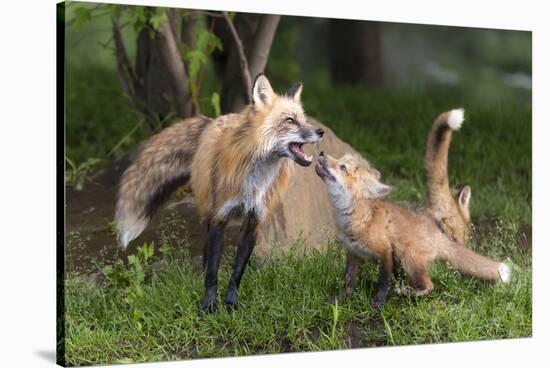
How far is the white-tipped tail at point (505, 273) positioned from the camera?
558 centimetres

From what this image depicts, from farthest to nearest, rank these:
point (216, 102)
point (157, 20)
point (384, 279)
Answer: point (216, 102) → point (157, 20) → point (384, 279)

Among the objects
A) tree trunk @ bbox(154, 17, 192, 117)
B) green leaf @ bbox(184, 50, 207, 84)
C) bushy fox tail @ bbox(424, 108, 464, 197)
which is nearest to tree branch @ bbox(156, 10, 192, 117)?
tree trunk @ bbox(154, 17, 192, 117)

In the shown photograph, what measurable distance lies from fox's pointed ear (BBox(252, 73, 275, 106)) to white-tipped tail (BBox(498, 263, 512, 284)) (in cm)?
157

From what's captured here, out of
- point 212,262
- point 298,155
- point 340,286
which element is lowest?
point 340,286

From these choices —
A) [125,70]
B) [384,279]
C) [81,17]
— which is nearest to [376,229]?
[384,279]

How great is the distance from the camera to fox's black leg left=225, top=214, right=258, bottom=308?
5.07 metres

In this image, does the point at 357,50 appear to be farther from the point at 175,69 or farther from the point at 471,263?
the point at 471,263

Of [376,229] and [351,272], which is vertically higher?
[376,229]

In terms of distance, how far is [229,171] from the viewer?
5012 millimetres

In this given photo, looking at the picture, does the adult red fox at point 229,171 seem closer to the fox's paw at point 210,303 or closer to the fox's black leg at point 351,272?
the fox's paw at point 210,303

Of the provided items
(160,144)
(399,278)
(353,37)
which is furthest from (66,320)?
(353,37)

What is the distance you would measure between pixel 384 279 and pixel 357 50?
2.75 metres

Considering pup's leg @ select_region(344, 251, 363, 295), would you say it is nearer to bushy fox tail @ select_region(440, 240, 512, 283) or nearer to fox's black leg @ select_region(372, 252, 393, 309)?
fox's black leg @ select_region(372, 252, 393, 309)

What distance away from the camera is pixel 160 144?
5.27 meters
